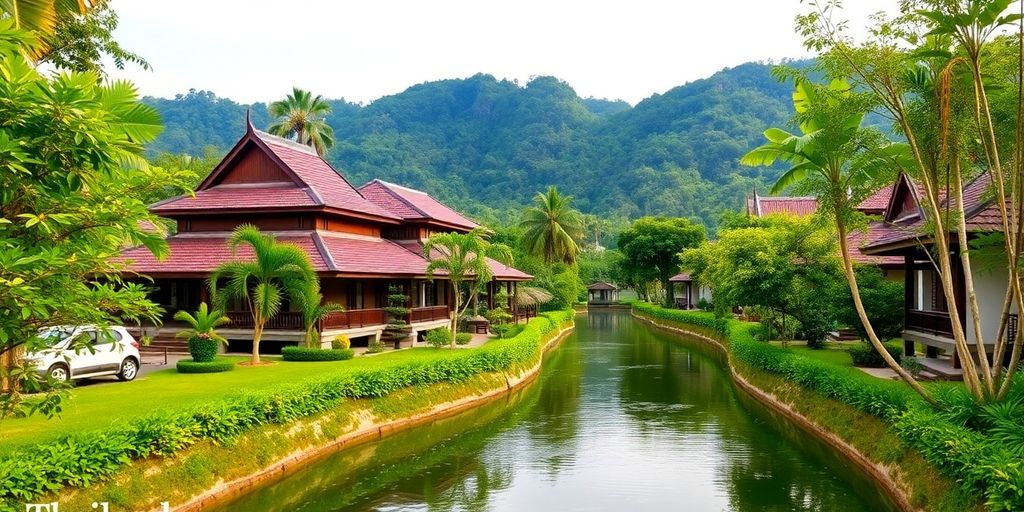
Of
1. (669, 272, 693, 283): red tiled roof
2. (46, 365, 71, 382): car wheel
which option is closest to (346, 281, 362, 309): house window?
(46, 365, 71, 382): car wheel

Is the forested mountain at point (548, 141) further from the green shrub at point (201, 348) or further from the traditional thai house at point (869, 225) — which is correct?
the green shrub at point (201, 348)

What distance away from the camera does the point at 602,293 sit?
98.1m

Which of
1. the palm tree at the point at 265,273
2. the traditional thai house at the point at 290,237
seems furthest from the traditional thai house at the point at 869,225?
the traditional thai house at the point at 290,237

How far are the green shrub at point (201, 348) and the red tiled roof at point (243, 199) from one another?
693cm

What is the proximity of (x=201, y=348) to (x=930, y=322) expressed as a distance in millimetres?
20330

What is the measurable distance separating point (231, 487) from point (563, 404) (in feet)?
38.9

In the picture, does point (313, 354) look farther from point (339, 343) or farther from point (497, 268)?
point (497, 268)

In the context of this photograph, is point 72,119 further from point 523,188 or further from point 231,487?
point 523,188

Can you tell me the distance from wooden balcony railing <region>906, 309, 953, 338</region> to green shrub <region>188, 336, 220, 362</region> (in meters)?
19.7

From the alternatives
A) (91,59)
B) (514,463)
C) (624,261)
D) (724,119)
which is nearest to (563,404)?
(514,463)

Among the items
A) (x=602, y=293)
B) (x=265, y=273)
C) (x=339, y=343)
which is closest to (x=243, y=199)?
(x=265, y=273)

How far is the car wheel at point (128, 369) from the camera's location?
1856cm

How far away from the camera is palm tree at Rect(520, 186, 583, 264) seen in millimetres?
58531

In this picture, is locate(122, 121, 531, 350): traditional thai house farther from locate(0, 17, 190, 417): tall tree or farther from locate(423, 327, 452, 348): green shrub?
locate(0, 17, 190, 417): tall tree
